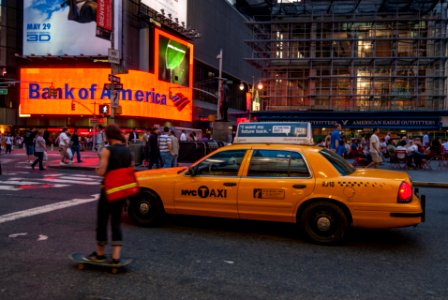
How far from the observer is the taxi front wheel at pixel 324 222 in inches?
228

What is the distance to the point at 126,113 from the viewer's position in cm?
4331

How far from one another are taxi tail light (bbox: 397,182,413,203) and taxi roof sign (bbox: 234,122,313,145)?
1738mm

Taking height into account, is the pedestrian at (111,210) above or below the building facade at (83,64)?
below

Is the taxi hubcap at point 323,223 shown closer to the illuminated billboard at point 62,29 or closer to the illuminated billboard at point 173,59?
the illuminated billboard at point 62,29

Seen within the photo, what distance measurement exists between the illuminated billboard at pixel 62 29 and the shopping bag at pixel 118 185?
41096 millimetres

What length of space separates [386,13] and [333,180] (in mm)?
32548

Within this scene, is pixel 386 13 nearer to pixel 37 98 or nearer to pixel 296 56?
pixel 296 56

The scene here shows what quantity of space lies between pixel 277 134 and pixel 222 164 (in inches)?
46.2

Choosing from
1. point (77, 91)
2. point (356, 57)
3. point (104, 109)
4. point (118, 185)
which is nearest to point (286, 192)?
point (118, 185)

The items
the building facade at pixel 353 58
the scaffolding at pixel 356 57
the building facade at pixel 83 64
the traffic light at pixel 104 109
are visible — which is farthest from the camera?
the building facade at pixel 83 64

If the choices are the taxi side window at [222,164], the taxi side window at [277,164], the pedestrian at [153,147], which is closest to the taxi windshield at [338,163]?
the taxi side window at [277,164]

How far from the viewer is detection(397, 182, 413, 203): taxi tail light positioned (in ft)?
18.4

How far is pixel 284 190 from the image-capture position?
603cm

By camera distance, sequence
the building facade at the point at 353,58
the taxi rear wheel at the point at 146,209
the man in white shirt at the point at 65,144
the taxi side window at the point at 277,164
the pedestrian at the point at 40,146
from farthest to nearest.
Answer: the building facade at the point at 353,58
the man in white shirt at the point at 65,144
the pedestrian at the point at 40,146
the taxi rear wheel at the point at 146,209
the taxi side window at the point at 277,164
